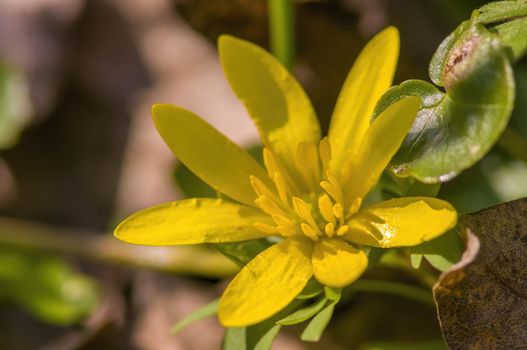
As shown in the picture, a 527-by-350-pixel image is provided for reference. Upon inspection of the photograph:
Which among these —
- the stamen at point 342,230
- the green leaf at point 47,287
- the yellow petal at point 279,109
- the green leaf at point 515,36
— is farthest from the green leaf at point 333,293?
the green leaf at point 47,287

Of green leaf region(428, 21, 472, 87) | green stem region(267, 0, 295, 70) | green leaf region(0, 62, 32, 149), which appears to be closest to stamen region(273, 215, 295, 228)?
green leaf region(428, 21, 472, 87)

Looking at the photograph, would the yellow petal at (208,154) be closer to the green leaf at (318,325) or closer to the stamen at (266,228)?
the stamen at (266,228)

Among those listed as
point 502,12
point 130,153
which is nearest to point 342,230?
point 502,12

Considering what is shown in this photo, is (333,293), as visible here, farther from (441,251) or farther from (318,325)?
(441,251)

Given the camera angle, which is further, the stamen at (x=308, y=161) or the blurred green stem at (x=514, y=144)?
the blurred green stem at (x=514, y=144)

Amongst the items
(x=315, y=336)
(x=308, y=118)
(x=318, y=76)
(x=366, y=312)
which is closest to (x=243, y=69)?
(x=308, y=118)

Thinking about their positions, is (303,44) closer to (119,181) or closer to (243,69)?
(119,181)
